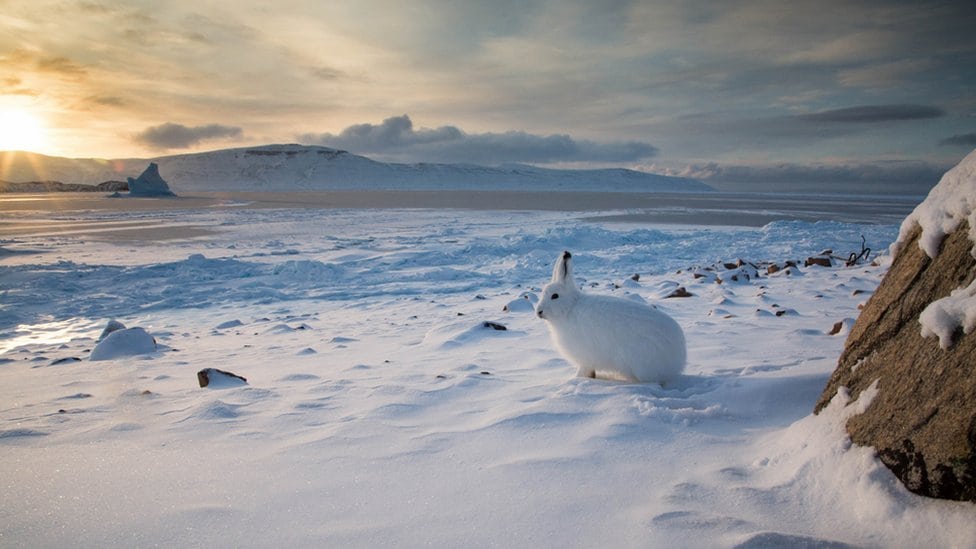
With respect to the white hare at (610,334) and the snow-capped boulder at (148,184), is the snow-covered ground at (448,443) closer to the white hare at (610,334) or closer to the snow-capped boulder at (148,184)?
the white hare at (610,334)

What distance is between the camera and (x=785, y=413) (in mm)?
2857

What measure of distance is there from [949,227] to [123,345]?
6946 millimetres

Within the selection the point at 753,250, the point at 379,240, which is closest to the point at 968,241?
the point at 753,250

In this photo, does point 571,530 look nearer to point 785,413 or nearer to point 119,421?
point 785,413

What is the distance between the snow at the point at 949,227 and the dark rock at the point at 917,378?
3 cm

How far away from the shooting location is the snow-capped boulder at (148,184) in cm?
5253

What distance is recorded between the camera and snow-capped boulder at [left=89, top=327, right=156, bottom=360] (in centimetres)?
570

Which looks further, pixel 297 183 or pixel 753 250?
pixel 297 183

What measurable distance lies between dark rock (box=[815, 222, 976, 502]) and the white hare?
1.20 meters

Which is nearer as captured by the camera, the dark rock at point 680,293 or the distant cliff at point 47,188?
the dark rock at point 680,293

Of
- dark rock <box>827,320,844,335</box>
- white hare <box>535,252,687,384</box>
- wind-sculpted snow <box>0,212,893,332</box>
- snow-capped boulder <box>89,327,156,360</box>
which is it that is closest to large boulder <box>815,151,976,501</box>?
white hare <box>535,252,687,384</box>

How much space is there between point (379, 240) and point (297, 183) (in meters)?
152

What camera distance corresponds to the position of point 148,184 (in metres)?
53.9

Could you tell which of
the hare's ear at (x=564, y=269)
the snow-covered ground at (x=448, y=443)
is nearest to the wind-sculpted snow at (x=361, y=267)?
the snow-covered ground at (x=448, y=443)
